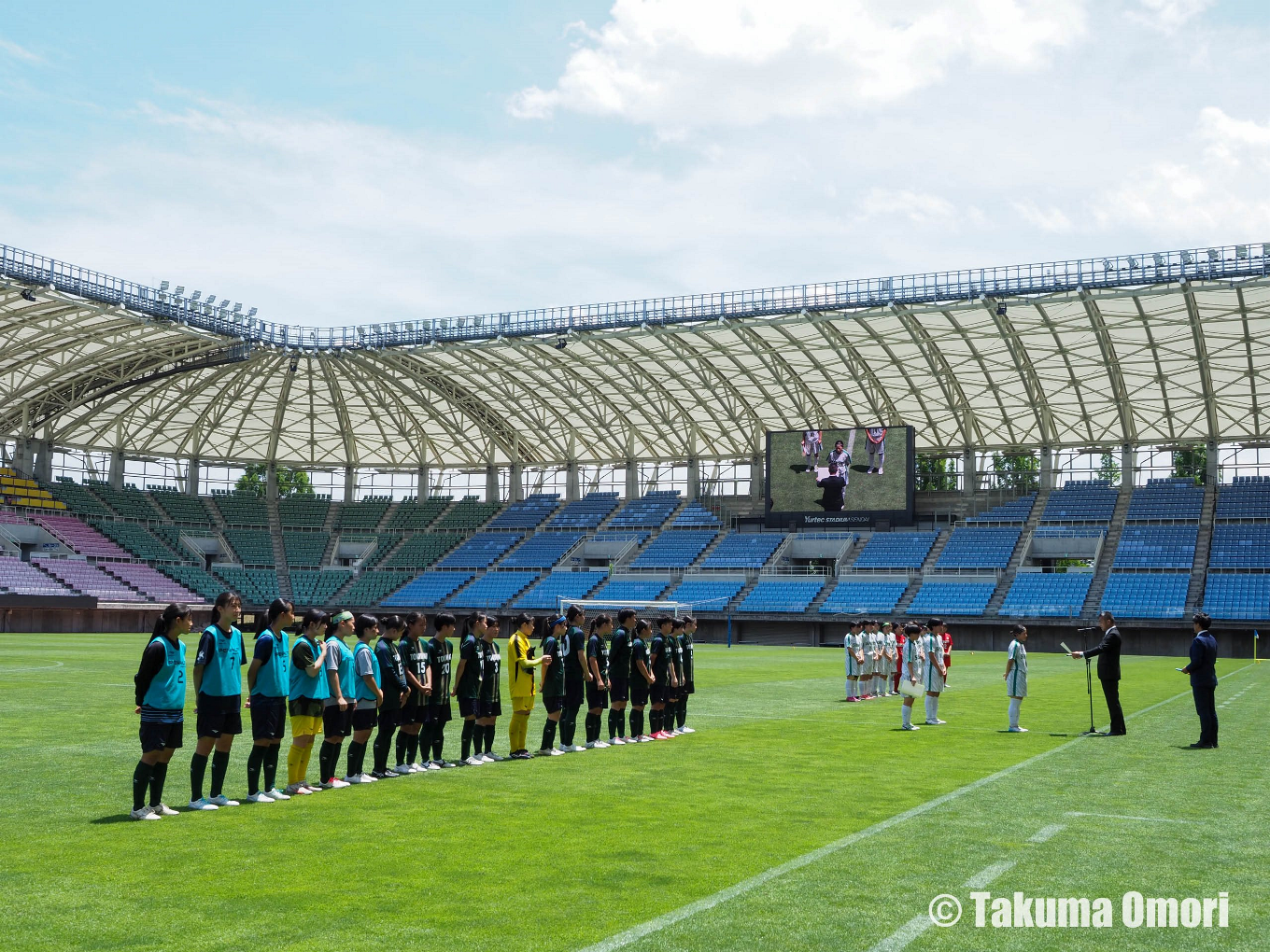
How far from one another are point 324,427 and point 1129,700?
208ft

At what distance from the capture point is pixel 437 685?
13453mm

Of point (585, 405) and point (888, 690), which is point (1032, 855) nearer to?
point (888, 690)

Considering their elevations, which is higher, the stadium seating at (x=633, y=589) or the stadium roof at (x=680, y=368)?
the stadium roof at (x=680, y=368)

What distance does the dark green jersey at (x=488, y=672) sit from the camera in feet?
46.2

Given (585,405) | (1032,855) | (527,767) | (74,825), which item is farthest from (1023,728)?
(585,405)

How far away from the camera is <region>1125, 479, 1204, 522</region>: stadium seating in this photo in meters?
61.7

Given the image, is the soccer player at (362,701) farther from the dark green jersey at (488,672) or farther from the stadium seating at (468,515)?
the stadium seating at (468,515)

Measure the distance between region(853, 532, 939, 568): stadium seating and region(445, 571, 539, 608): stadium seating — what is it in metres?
20.6

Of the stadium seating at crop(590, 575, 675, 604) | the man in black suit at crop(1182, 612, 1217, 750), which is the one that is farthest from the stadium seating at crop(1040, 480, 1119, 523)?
the man in black suit at crop(1182, 612, 1217, 750)

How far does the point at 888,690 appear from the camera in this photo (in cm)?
2638

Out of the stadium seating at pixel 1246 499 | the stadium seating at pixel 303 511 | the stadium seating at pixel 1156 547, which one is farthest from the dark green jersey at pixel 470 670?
the stadium seating at pixel 303 511

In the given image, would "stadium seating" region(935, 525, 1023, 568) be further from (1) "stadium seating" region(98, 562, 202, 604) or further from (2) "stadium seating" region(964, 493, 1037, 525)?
(1) "stadium seating" region(98, 562, 202, 604)

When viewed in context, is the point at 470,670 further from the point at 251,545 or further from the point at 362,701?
the point at 251,545

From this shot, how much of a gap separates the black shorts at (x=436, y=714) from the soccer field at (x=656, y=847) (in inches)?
24.6
